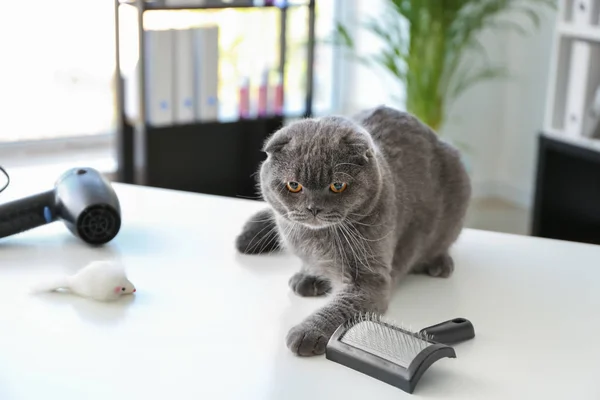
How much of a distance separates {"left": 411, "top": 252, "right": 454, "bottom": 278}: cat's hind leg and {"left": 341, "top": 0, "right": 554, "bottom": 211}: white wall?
8.27 ft

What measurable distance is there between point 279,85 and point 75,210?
2144 millimetres

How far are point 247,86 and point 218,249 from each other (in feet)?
6.76

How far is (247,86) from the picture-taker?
11.0 ft

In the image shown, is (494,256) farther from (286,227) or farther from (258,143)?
(258,143)

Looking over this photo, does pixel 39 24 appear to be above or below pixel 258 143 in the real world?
above

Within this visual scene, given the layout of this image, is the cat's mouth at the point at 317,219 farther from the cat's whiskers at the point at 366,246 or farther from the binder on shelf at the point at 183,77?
the binder on shelf at the point at 183,77

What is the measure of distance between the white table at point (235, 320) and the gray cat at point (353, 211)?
0.04 meters

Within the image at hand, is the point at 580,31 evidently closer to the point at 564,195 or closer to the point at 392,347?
the point at 564,195

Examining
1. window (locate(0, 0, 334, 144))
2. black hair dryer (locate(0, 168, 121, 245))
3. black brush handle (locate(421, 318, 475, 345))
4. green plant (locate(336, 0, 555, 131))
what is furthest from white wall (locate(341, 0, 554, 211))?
black brush handle (locate(421, 318, 475, 345))

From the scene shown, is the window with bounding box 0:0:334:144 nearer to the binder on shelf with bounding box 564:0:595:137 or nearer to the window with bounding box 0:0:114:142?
the window with bounding box 0:0:114:142

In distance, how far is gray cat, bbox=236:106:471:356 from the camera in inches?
46.7

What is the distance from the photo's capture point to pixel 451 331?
1.08 meters

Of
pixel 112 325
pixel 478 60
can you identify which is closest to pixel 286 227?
pixel 112 325

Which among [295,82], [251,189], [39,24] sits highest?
[39,24]
